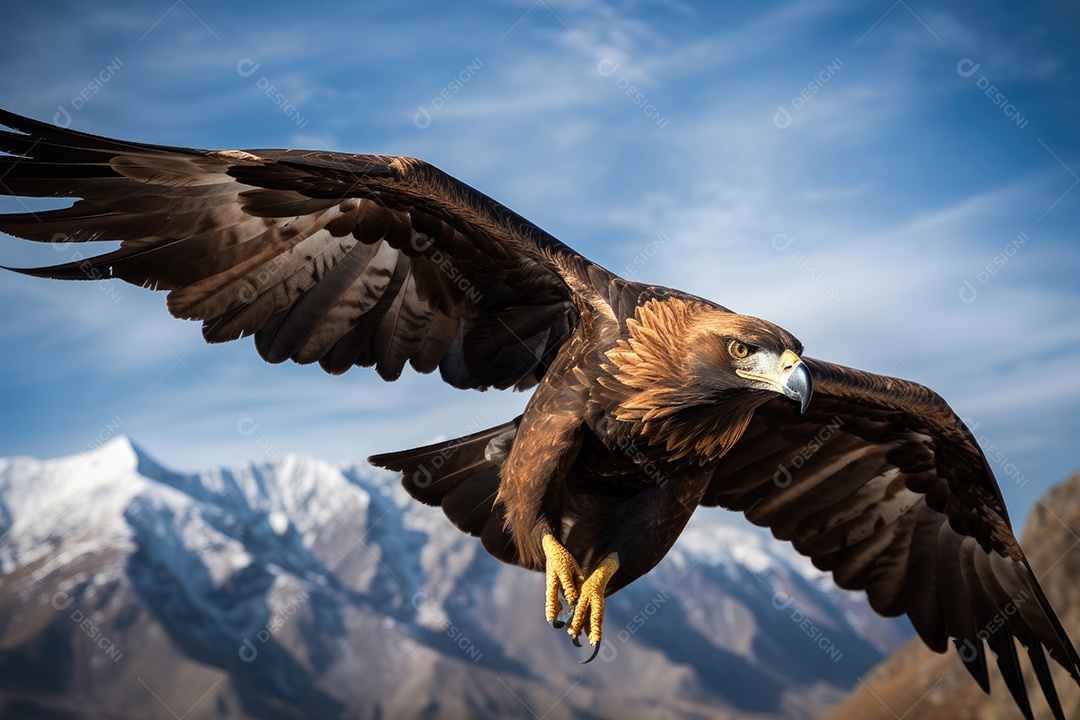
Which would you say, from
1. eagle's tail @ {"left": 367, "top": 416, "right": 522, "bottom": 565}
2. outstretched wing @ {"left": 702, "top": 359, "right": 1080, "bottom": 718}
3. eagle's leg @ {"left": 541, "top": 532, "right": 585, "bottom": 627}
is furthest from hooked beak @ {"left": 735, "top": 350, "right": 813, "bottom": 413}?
outstretched wing @ {"left": 702, "top": 359, "right": 1080, "bottom": 718}

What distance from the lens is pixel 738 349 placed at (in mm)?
4219

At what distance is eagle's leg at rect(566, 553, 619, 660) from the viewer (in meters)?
4.33


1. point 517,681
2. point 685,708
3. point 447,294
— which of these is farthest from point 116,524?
point 447,294

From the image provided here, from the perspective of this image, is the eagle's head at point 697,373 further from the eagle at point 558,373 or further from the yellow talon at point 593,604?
the yellow talon at point 593,604

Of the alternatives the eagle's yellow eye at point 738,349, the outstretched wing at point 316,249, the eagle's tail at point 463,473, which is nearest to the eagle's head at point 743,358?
the eagle's yellow eye at point 738,349

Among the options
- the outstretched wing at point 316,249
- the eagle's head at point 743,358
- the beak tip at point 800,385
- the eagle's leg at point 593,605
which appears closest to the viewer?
the beak tip at point 800,385

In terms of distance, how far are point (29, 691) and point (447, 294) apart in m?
72.9

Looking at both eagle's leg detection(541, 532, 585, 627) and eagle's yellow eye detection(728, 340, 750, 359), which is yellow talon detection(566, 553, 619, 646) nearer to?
eagle's leg detection(541, 532, 585, 627)

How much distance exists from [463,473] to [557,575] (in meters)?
1.32

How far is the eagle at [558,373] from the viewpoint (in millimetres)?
4414

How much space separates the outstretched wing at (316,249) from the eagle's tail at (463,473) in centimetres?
46

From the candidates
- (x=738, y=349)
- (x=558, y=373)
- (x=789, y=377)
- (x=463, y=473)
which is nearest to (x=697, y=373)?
(x=738, y=349)

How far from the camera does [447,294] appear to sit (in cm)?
564

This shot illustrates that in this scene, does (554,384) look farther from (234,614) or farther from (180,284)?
(234,614)
